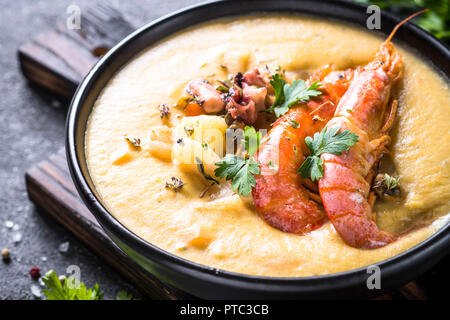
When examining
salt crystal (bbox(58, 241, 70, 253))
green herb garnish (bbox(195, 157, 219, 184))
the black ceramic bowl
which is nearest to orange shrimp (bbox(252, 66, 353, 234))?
green herb garnish (bbox(195, 157, 219, 184))

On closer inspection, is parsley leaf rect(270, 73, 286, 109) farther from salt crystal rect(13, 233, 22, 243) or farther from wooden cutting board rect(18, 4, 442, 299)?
salt crystal rect(13, 233, 22, 243)

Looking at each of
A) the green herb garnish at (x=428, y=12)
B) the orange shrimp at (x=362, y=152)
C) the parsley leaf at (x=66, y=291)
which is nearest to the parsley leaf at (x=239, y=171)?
the orange shrimp at (x=362, y=152)

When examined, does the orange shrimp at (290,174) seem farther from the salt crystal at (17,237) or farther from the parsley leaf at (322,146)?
the salt crystal at (17,237)

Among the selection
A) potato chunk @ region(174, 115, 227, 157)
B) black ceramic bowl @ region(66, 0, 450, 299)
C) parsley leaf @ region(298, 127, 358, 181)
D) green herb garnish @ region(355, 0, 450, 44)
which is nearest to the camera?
black ceramic bowl @ region(66, 0, 450, 299)

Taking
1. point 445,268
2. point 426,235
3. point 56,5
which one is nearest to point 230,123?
point 426,235

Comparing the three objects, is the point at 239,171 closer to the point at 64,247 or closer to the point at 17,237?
the point at 64,247

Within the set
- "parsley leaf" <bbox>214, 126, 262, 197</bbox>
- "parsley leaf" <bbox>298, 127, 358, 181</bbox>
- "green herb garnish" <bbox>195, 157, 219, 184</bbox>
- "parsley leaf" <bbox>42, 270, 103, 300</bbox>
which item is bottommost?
"parsley leaf" <bbox>42, 270, 103, 300</bbox>
